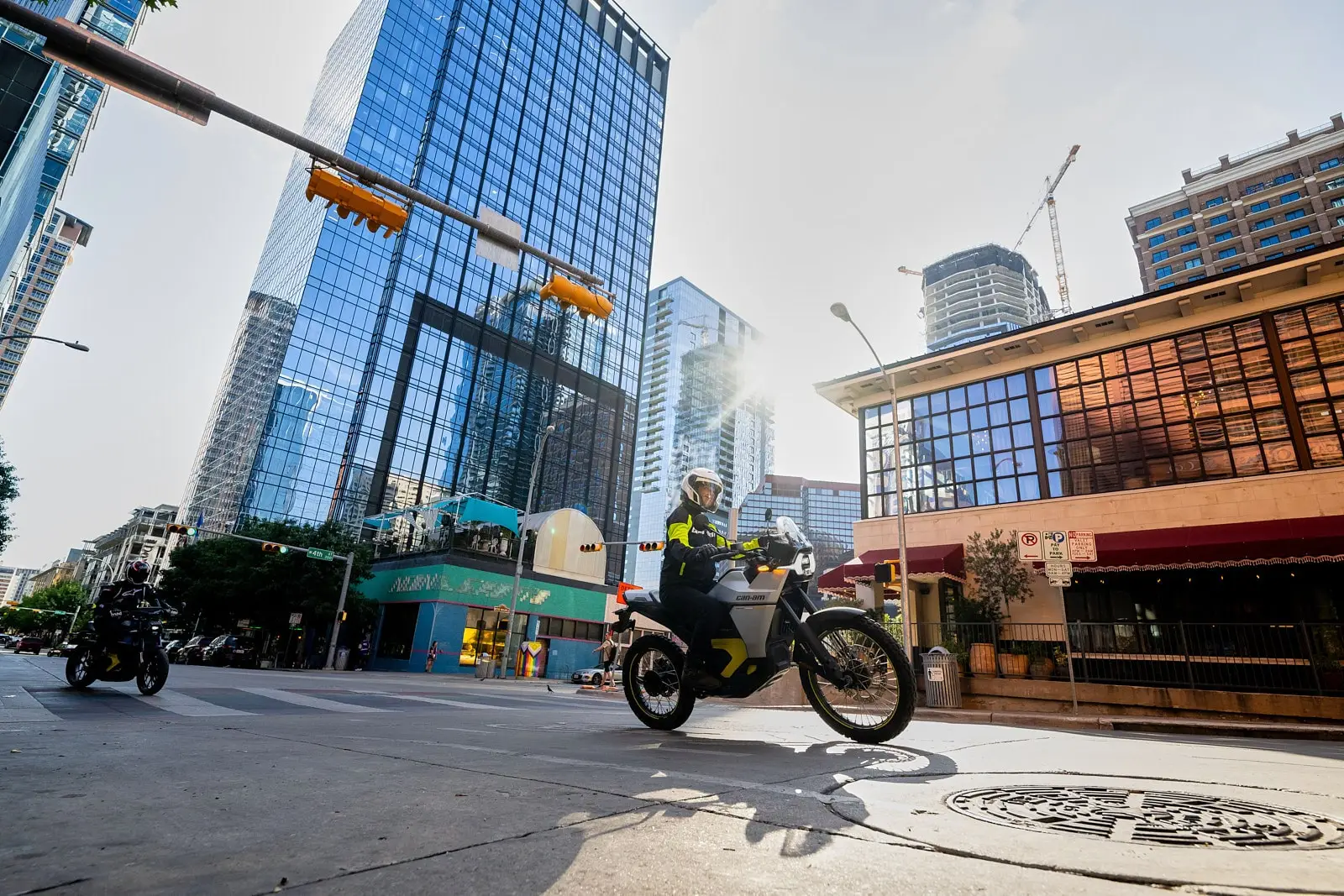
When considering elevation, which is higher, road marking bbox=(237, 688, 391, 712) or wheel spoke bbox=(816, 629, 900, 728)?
wheel spoke bbox=(816, 629, 900, 728)

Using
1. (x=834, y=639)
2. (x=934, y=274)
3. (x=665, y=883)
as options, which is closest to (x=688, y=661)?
(x=834, y=639)

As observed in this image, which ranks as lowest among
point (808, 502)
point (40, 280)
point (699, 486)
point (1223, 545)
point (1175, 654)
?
point (1175, 654)

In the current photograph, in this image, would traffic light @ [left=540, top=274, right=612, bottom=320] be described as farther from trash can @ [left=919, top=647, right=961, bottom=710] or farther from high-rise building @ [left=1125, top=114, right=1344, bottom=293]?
high-rise building @ [left=1125, top=114, right=1344, bottom=293]

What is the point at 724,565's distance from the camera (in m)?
5.45

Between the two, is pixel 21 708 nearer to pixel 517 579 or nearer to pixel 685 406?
pixel 517 579

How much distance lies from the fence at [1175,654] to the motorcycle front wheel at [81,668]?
1556cm

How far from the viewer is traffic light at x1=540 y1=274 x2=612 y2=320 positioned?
9.25 m

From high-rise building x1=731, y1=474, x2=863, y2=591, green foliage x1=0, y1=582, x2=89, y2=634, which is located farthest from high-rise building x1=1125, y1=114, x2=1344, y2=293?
green foliage x1=0, y1=582, x2=89, y2=634

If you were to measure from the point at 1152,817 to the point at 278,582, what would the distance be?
37361mm

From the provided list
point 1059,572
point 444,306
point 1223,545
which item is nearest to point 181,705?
→ point 1059,572

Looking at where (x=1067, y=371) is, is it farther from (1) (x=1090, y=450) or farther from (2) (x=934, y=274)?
(2) (x=934, y=274)

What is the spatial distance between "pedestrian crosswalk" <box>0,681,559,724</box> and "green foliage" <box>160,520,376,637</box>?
82.1 ft

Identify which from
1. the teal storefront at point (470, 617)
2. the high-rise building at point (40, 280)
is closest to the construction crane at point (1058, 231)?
the teal storefront at point (470, 617)

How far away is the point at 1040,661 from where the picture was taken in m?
15.0
